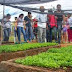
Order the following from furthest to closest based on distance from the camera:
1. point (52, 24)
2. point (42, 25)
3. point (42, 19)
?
point (42, 25), point (52, 24), point (42, 19)

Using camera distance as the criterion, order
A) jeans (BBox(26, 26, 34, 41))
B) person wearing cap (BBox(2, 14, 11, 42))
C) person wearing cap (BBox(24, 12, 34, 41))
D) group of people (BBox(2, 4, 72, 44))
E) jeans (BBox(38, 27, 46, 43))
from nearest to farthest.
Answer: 1. person wearing cap (BBox(2, 14, 11, 42))
2. group of people (BBox(2, 4, 72, 44))
3. person wearing cap (BBox(24, 12, 34, 41))
4. jeans (BBox(26, 26, 34, 41))
5. jeans (BBox(38, 27, 46, 43))

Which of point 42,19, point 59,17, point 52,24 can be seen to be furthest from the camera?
point 52,24

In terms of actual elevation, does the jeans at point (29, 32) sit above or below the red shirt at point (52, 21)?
below

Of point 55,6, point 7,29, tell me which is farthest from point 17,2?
point 7,29

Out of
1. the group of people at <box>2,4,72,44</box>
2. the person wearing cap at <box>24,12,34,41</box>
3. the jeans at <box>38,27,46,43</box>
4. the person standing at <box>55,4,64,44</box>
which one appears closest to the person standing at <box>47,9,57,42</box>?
the group of people at <box>2,4,72,44</box>

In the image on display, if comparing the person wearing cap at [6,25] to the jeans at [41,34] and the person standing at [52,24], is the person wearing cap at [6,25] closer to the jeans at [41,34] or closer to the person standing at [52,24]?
Result: the jeans at [41,34]

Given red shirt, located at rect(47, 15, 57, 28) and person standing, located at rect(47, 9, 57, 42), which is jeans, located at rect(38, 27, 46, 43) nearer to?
person standing, located at rect(47, 9, 57, 42)

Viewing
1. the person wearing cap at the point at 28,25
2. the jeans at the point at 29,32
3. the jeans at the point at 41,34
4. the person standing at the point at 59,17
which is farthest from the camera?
the jeans at the point at 41,34

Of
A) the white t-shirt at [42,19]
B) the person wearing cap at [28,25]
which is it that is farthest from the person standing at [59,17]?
the person wearing cap at [28,25]

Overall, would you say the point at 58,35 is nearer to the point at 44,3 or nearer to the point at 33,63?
the point at 44,3

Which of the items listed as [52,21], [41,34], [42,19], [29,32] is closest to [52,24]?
[52,21]

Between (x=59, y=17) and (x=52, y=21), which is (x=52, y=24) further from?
(x=59, y=17)

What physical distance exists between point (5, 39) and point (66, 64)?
30.1 ft

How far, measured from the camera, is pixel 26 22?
12078 mm
